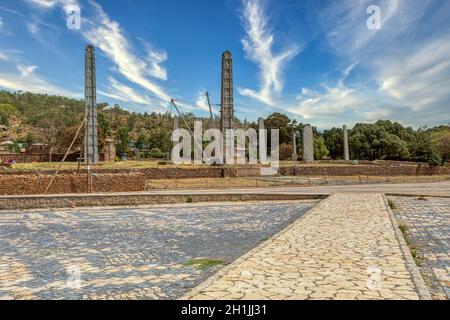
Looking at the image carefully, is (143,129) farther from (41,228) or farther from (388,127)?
(41,228)

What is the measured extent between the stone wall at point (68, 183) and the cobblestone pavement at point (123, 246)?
6776mm

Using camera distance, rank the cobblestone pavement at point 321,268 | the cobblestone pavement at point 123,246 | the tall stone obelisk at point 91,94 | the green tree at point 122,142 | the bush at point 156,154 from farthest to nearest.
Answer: the bush at point 156,154, the green tree at point 122,142, the tall stone obelisk at point 91,94, the cobblestone pavement at point 123,246, the cobblestone pavement at point 321,268

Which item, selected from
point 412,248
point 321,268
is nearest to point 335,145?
point 412,248

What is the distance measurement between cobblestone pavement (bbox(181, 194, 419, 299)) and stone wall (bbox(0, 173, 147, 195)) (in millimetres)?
18042

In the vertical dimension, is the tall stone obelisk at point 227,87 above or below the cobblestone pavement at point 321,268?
above

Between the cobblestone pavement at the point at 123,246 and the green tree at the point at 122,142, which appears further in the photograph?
the green tree at the point at 122,142

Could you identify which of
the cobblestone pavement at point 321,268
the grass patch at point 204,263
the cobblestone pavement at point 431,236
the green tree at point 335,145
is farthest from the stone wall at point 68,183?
the green tree at point 335,145

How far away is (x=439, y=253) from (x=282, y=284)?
419 cm

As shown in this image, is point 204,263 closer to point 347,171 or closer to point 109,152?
point 347,171

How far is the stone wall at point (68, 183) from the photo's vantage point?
81.2 feet

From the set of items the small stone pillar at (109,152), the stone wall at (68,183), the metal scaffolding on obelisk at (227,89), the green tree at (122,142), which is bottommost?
the stone wall at (68,183)

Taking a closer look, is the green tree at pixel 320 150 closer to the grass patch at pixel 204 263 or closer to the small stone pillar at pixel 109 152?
the small stone pillar at pixel 109 152

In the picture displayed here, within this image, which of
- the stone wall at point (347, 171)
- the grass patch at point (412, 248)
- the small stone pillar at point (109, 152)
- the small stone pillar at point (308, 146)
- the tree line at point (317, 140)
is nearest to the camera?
the grass patch at point (412, 248)
